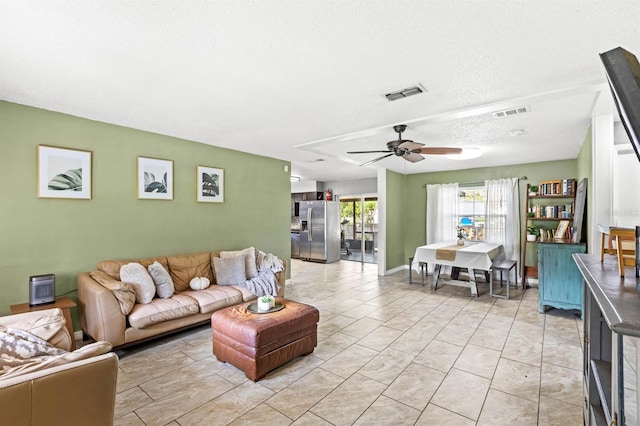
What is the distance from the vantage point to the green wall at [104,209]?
9.55 feet

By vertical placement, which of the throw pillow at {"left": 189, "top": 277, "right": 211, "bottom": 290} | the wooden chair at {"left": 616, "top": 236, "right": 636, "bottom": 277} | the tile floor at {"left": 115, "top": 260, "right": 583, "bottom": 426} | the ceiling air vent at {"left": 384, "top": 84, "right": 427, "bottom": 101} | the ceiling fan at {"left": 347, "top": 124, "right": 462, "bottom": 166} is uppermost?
the ceiling air vent at {"left": 384, "top": 84, "right": 427, "bottom": 101}

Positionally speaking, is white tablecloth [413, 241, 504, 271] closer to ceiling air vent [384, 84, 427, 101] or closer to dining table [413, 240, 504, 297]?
dining table [413, 240, 504, 297]

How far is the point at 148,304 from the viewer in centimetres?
312

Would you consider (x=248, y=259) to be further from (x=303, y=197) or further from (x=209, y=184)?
(x=303, y=197)

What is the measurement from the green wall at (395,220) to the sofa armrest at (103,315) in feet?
16.9

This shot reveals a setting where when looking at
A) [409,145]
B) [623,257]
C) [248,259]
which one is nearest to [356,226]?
[248,259]

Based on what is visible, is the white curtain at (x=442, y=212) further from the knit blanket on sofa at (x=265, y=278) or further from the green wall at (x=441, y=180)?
the knit blanket on sofa at (x=265, y=278)

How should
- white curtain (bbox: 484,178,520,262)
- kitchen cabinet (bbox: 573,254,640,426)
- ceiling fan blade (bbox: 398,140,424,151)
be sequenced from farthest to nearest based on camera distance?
white curtain (bbox: 484,178,520,262) < ceiling fan blade (bbox: 398,140,424,151) < kitchen cabinet (bbox: 573,254,640,426)

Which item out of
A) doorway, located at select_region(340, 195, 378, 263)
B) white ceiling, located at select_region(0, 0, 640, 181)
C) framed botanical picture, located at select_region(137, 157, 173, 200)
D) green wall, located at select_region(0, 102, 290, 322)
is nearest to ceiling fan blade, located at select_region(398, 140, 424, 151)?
white ceiling, located at select_region(0, 0, 640, 181)

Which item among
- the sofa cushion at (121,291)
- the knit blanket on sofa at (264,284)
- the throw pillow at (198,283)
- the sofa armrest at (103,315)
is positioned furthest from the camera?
the knit blanket on sofa at (264,284)

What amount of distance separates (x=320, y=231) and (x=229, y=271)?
182 inches

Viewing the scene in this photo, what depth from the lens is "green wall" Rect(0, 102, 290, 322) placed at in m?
2.91

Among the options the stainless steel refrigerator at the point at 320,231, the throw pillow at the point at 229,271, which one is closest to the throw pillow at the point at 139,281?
the throw pillow at the point at 229,271

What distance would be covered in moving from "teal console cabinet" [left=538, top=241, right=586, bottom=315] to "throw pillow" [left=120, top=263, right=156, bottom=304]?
16.4ft
